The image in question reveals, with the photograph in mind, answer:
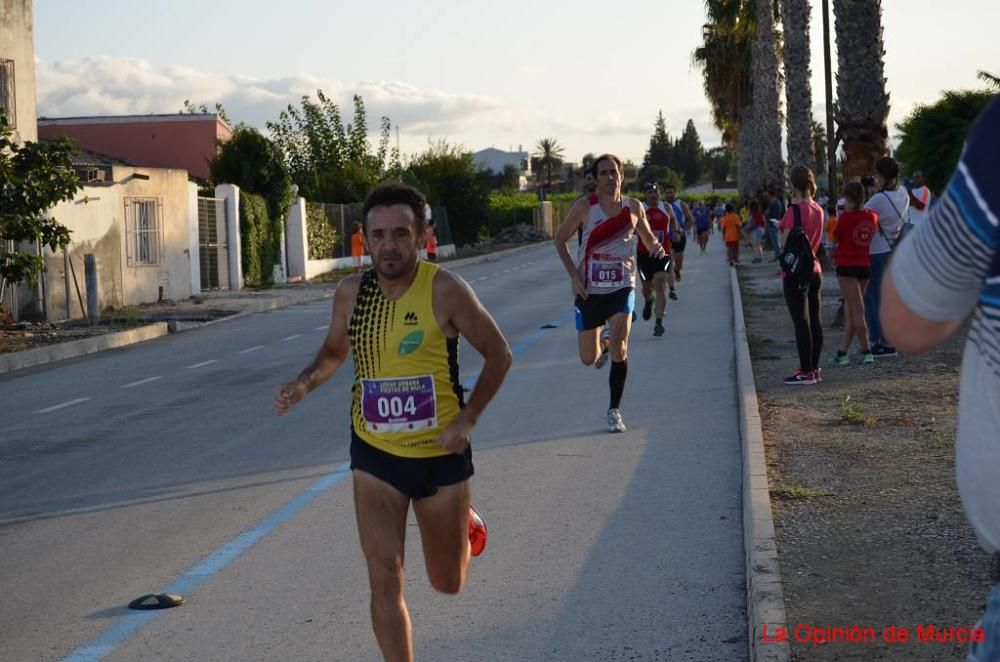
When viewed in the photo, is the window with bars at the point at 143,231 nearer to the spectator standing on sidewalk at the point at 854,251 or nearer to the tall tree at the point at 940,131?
the tall tree at the point at 940,131

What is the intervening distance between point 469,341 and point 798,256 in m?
8.46

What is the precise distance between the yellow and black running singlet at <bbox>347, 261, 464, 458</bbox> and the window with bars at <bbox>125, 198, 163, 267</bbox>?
26.3m

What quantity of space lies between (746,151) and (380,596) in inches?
2301

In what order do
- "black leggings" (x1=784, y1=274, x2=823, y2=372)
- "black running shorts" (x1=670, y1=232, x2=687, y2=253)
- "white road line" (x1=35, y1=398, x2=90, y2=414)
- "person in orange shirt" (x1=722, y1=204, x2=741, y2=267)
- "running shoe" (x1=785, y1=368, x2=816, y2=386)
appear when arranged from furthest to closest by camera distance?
"person in orange shirt" (x1=722, y1=204, x2=741, y2=267) → "black running shorts" (x1=670, y1=232, x2=687, y2=253) → "white road line" (x1=35, y1=398, x2=90, y2=414) → "running shoe" (x1=785, y1=368, x2=816, y2=386) → "black leggings" (x1=784, y1=274, x2=823, y2=372)

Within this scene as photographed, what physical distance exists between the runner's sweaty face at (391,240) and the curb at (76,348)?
50.3 feet

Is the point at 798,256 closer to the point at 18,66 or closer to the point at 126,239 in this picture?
the point at 18,66

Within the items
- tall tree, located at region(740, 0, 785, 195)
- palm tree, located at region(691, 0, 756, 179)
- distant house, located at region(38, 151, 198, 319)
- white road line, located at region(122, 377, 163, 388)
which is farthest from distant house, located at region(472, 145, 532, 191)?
white road line, located at region(122, 377, 163, 388)

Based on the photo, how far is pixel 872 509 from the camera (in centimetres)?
759

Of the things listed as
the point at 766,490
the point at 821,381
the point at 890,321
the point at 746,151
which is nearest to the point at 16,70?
the point at 821,381

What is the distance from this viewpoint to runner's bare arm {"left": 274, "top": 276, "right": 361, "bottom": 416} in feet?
16.4

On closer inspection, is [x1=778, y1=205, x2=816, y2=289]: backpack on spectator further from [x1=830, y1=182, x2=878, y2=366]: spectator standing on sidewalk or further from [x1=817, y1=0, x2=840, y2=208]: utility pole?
[x1=817, y1=0, x2=840, y2=208]: utility pole

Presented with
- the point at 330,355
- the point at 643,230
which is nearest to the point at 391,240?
the point at 330,355

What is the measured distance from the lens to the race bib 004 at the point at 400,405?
4.79 m

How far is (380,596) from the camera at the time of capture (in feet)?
15.2
